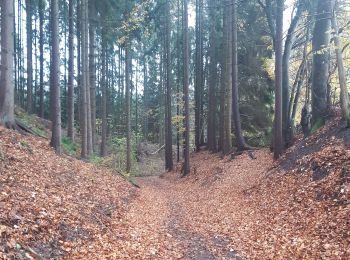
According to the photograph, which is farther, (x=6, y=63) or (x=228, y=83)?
(x=228, y=83)

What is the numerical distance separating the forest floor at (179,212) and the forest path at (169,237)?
0.02 meters

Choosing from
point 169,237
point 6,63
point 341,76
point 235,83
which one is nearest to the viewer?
point 169,237

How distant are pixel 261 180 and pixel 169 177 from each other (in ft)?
36.6

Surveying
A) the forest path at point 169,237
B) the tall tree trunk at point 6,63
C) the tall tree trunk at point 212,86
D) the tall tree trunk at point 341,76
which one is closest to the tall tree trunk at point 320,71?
the tall tree trunk at point 341,76

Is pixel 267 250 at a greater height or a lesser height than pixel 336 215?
lesser

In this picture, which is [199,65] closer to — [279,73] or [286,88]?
[286,88]

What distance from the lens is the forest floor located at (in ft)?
20.3

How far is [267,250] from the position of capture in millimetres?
6844

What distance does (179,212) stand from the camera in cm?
1127

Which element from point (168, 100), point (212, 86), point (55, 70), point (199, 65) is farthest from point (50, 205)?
point (199, 65)

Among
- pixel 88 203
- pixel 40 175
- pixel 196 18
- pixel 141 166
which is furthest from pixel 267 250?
pixel 141 166

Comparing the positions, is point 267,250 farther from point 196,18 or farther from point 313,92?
point 196,18

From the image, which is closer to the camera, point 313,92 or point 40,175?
point 40,175

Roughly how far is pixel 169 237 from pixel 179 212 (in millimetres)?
3203
